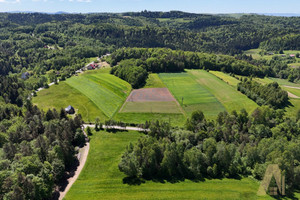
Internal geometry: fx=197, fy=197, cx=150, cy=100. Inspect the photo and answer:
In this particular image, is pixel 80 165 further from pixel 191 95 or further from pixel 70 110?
pixel 191 95

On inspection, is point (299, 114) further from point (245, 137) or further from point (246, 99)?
point (245, 137)

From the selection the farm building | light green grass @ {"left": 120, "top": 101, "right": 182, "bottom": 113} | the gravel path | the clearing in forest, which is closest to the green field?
the farm building

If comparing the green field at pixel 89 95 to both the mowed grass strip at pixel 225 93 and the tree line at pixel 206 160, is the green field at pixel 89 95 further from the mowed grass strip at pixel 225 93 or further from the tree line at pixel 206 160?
the mowed grass strip at pixel 225 93

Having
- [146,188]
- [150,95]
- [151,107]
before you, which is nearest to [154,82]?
[150,95]

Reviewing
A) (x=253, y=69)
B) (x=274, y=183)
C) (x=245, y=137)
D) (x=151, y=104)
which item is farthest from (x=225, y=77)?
(x=274, y=183)

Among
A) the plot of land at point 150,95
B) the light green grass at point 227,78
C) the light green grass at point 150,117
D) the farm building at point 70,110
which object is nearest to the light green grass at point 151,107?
the light green grass at point 150,117
